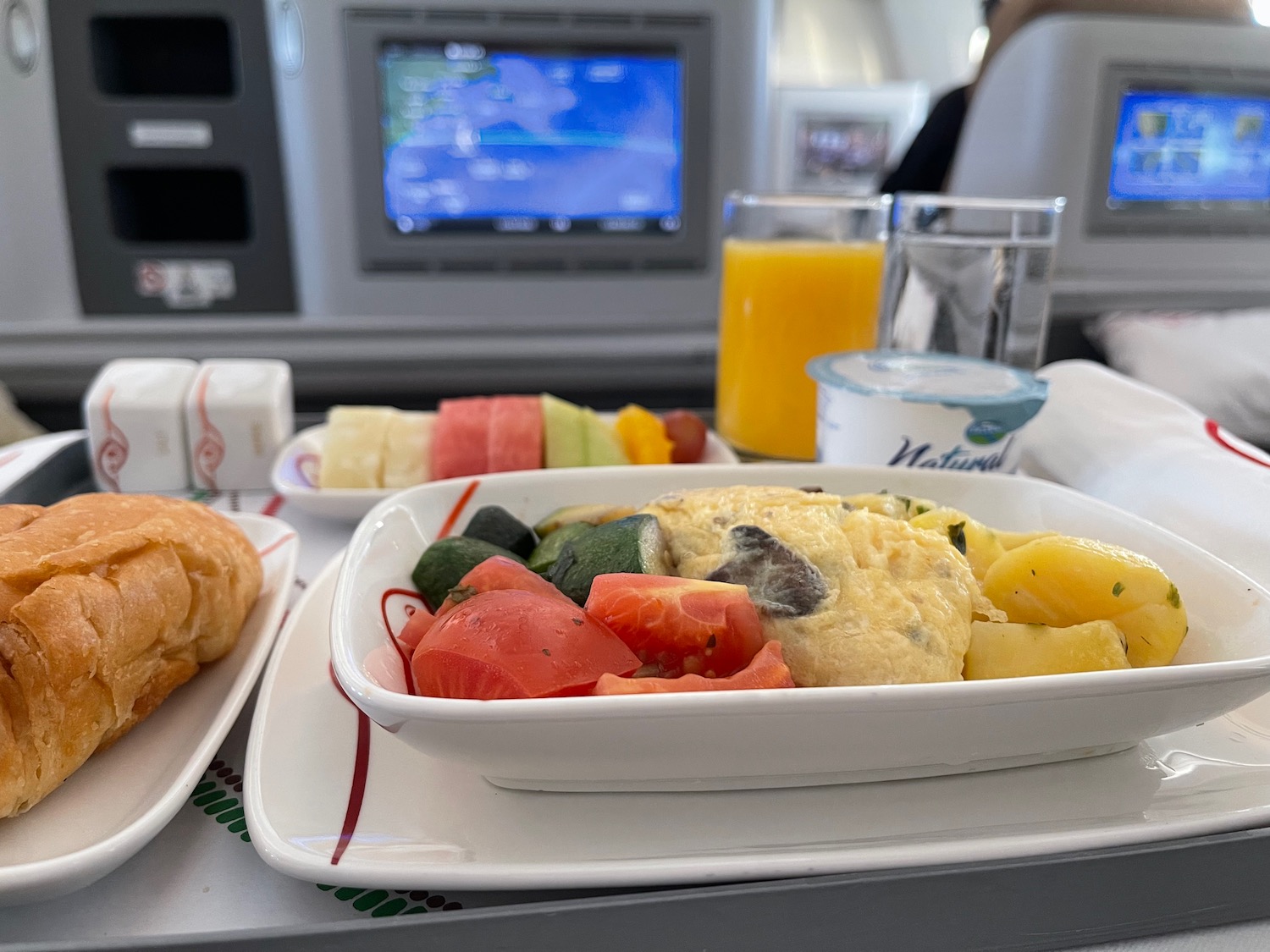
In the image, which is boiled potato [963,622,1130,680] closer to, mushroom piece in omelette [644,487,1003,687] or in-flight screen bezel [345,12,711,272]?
mushroom piece in omelette [644,487,1003,687]

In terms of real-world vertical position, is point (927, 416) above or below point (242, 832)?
above

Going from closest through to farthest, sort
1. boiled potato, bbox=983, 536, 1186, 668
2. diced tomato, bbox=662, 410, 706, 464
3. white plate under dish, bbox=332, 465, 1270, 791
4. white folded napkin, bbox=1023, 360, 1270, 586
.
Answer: white plate under dish, bbox=332, 465, 1270, 791 < boiled potato, bbox=983, 536, 1186, 668 < white folded napkin, bbox=1023, 360, 1270, 586 < diced tomato, bbox=662, 410, 706, 464

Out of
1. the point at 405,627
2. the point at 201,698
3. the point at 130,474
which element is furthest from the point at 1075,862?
the point at 130,474

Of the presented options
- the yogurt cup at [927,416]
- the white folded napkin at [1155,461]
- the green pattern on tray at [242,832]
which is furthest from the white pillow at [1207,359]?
the green pattern on tray at [242,832]

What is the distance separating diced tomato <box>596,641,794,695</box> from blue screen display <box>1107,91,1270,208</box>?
174cm

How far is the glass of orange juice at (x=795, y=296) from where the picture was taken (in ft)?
3.24

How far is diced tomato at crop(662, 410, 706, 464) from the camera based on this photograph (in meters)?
0.99

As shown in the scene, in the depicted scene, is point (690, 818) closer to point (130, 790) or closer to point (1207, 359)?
point (130, 790)

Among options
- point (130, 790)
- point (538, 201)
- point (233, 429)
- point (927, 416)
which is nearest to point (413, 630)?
point (130, 790)

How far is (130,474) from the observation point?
3.06 ft

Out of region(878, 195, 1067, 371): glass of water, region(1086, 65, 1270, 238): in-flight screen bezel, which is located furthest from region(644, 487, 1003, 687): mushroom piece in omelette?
region(1086, 65, 1270, 238): in-flight screen bezel

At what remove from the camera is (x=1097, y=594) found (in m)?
0.48

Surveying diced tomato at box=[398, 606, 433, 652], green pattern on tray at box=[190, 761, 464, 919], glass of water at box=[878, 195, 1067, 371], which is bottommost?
green pattern on tray at box=[190, 761, 464, 919]

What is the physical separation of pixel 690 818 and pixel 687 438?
0.61m
